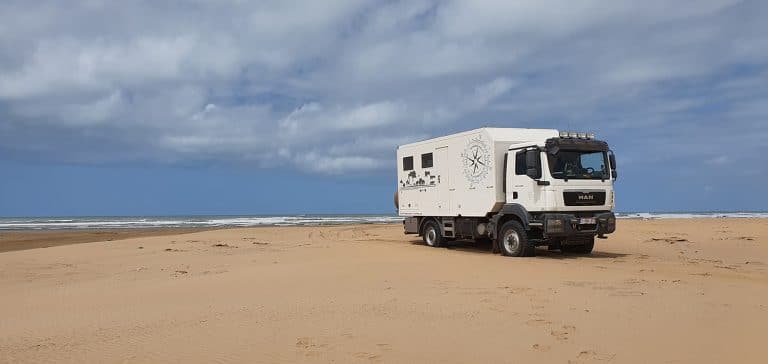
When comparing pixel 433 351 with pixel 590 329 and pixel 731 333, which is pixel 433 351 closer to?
pixel 590 329

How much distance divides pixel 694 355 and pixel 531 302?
264cm

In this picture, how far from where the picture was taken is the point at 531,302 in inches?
310

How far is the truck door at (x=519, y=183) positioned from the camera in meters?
14.3

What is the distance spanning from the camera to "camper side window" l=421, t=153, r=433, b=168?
1827 cm

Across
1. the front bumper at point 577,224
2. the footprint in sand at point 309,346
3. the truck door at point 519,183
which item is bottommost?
the footprint in sand at point 309,346

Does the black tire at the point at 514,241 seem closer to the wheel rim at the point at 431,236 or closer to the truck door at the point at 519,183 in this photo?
the truck door at the point at 519,183

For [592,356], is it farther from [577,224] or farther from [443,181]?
[443,181]

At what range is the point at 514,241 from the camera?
14914 mm

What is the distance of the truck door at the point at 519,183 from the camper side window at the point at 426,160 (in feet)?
11.8

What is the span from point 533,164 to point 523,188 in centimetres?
82

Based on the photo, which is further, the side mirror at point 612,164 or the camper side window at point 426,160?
the camper side window at point 426,160

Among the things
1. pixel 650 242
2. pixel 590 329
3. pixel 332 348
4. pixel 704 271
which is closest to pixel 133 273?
pixel 332 348

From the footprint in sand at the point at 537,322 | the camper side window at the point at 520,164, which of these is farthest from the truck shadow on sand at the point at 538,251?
the footprint in sand at the point at 537,322

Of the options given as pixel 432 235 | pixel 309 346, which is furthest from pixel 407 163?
pixel 309 346
